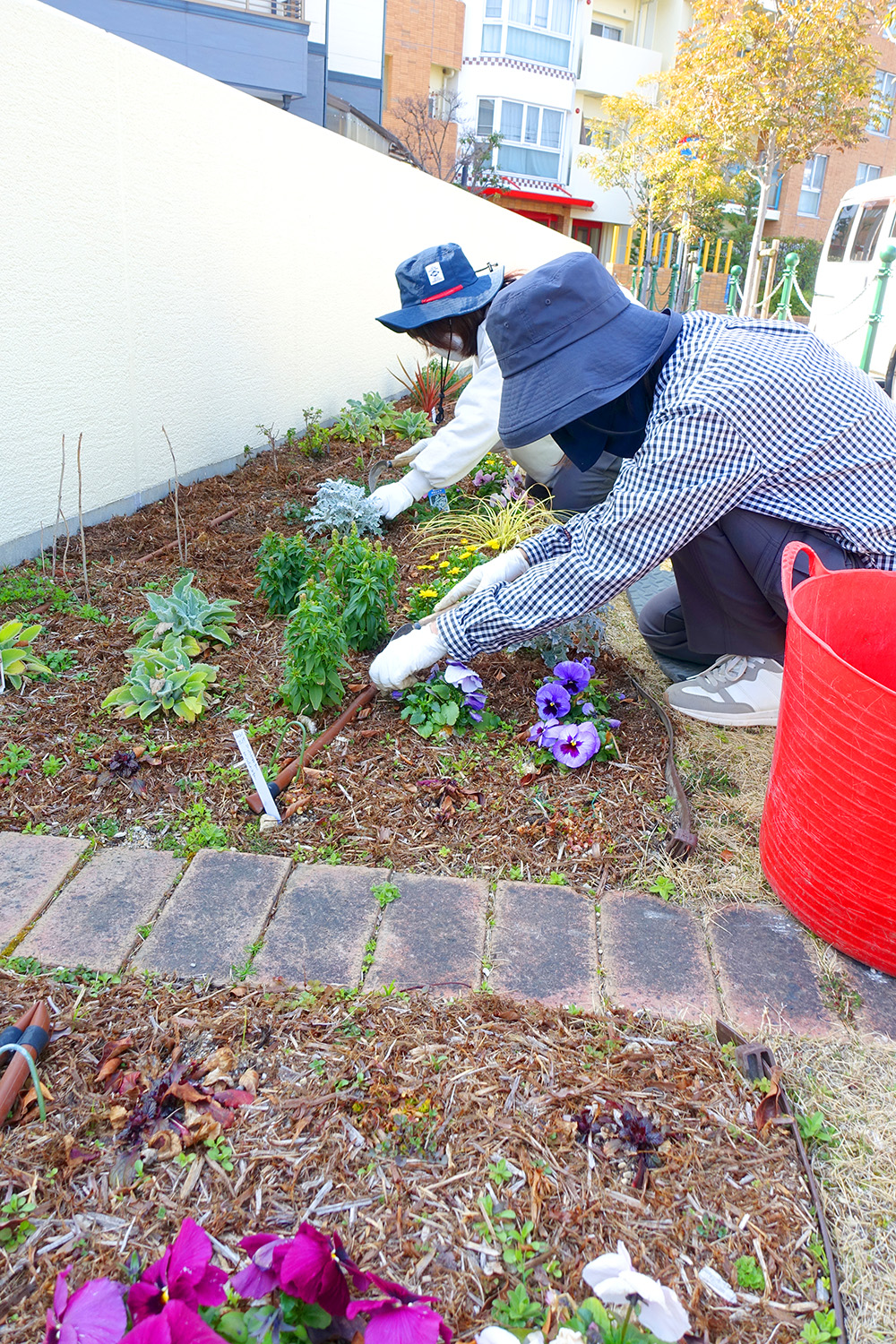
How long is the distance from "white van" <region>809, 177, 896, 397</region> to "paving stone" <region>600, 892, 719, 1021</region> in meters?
8.59

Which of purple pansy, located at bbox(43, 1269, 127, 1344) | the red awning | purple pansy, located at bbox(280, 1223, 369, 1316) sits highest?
the red awning

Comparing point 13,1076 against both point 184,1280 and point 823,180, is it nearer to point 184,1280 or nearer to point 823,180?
point 184,1280

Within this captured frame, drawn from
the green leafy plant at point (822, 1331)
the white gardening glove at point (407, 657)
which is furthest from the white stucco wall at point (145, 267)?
the green leafy plant at point (822, 1331)

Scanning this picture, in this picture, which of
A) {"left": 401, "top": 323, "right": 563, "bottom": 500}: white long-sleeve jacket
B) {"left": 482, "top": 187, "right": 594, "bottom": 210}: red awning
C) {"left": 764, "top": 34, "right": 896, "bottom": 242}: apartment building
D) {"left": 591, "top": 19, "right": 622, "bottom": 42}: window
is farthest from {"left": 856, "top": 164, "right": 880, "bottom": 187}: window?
{"left": 401, "top": 323, "right": 563, "bottom": 500}: white long-sleeve jacket

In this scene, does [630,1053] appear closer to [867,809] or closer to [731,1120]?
[731,1120]

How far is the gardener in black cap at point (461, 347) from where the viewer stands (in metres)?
3.01

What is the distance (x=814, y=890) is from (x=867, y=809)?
25 cm

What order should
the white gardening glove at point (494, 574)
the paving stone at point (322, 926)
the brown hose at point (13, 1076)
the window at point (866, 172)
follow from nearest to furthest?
the brown hose at point (13, 1076) → the paving stone at point (322, 926) → the white gardening glove at point (494, 574) → the window at point (866, 172)

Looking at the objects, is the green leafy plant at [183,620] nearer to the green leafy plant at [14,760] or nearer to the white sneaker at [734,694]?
the green leafy plant at [14,760]

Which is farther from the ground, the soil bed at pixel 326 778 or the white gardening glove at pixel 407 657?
the white gardening glove at pixel 407 657

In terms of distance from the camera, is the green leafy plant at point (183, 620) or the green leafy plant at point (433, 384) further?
the green leafy plant at point (433, 384)

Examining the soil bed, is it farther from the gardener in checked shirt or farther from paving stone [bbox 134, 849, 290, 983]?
the gardener in checked shirt

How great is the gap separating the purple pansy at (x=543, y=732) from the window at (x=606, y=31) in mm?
30756

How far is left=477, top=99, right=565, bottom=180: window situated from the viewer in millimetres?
24000
